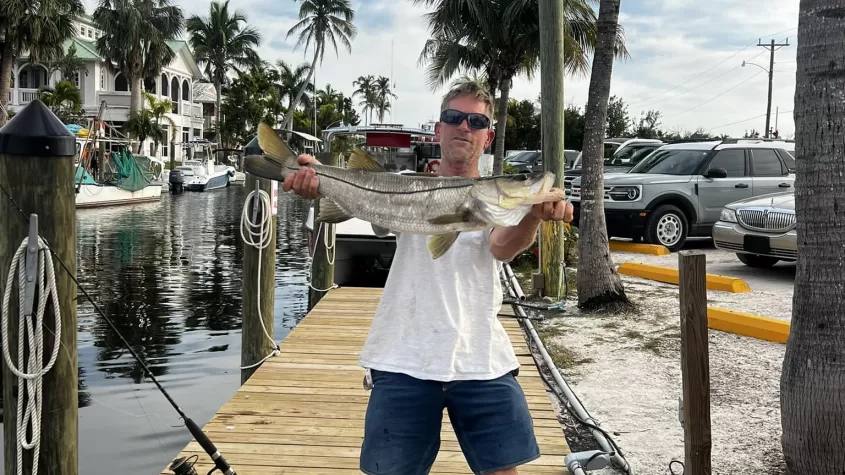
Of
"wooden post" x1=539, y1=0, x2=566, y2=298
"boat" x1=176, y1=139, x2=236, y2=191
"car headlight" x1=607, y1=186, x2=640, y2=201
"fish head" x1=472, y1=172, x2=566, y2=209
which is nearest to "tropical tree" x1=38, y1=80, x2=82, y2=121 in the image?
"boat" x1=176, y1=139, x2=236, y2=191

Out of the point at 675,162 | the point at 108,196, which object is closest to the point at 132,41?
the point at 108,196

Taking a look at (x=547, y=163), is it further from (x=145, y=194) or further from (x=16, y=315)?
(x=145, y=194)

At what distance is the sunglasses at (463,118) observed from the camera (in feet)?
9.51

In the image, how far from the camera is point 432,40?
3284 centimetres

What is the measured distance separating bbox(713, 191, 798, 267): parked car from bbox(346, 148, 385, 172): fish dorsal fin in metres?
10.1

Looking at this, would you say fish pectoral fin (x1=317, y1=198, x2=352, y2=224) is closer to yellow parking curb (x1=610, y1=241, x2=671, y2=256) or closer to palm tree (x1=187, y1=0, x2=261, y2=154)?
yellow parking curb (x1=610, y1=241, x2=671, y2=256)

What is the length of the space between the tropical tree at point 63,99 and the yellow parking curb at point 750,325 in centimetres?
4277

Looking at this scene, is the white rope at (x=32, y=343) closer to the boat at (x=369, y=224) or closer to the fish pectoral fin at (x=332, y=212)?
the fish pectoral fin at (x=332, y=212)

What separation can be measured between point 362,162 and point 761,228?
35.1 ft

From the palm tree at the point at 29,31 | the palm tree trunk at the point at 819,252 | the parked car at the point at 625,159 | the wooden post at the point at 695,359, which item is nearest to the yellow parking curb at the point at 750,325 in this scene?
the palm tree trunk at the point at 819,252

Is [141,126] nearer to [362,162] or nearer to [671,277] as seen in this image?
[671,277]

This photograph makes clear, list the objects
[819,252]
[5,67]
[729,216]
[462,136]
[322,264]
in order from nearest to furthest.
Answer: [462,136] < [819,252] < [322,264] < [729,216] < [5,67]

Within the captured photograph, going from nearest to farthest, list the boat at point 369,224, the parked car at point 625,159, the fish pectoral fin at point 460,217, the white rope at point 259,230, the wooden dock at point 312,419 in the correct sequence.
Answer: the fish pectoral fin at point 460,217 < the wooden dock at point 312,419 < the white rope at point 259,230 < the boat at point 369,224 < the parked car at point 625,159

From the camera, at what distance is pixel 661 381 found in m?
6.81
